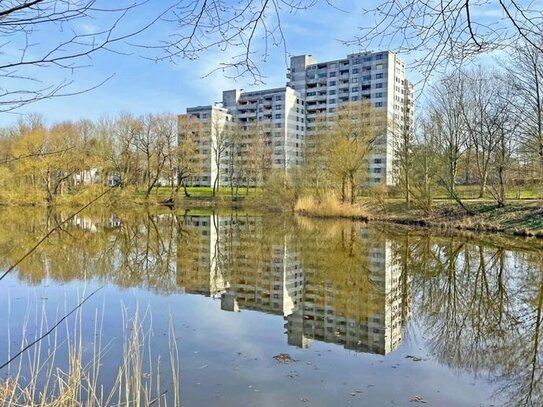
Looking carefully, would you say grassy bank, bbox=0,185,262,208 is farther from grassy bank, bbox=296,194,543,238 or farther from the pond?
the pond

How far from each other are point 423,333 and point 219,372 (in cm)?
396

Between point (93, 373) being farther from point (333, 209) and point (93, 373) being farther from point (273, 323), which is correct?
point (333, 209)

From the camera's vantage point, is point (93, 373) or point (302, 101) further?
point (302, 101)

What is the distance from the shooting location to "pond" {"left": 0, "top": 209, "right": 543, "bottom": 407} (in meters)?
5.77

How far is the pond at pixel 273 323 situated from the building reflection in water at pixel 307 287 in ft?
0.18

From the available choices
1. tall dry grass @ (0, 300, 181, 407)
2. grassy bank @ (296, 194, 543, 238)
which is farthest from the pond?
grassy bank @ (296, 194, 543, 238)

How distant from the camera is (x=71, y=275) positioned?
1275cm

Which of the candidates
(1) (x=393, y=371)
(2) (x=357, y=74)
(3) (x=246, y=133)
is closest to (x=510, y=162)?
(1) (x=393, y=371)

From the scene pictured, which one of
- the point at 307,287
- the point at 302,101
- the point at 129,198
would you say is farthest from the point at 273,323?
the point at 302,101

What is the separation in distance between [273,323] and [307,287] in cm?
302

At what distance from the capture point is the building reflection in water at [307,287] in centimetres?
860

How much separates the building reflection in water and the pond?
0.18 feet

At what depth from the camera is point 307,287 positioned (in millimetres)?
12109

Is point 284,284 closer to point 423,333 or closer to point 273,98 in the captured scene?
point 423,333
